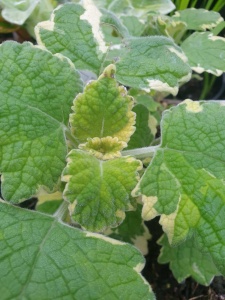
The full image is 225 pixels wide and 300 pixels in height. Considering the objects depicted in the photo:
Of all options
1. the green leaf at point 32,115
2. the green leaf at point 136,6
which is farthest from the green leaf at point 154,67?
the green leaf at point 136,6

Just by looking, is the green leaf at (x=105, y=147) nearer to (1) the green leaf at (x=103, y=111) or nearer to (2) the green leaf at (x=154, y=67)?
(1) the green leaf at (x=103, y=111)

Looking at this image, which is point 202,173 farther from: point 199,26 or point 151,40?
point 199,26

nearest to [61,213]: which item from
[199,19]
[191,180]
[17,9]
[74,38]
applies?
[191,180]

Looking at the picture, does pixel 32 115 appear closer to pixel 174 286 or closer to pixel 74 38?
pixel 74 38

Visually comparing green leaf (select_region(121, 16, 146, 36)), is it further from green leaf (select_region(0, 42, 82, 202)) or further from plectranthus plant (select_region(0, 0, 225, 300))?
green leaf (select_region(0, 42, 82, 202))

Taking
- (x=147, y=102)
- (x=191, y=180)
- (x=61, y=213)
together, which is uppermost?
(x=191, y=180)

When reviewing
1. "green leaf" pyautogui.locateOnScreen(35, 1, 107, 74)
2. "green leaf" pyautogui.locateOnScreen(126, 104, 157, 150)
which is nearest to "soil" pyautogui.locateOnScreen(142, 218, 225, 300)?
"green leaf" pyautogui.locateOnScreen(126, 104, 157, 150)
